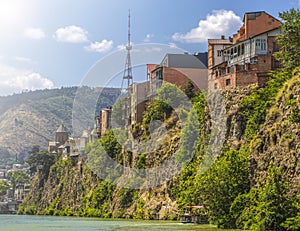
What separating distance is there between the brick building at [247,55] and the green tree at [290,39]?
26.3ft

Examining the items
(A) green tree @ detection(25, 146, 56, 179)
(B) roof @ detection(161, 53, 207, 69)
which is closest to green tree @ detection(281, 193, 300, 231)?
(B) roof @ detection(161, 53, 207, 69)

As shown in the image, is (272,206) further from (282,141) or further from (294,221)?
(282,141)

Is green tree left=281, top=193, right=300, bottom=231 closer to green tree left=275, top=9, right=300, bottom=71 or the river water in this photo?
the river water

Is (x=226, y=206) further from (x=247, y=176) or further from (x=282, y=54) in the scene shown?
(x=282, y=54)

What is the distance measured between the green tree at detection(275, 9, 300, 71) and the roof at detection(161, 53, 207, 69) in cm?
3938

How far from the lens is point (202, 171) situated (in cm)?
7525

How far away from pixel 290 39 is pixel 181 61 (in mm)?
43616

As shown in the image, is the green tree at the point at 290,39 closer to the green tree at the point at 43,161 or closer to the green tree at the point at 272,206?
the green tree at the point at 272,206

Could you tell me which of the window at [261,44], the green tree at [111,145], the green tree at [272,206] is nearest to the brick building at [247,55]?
the window at [261,44]

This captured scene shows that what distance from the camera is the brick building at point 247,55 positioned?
7556 centimetres

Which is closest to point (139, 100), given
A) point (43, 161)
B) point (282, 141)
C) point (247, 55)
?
point (247, 55)

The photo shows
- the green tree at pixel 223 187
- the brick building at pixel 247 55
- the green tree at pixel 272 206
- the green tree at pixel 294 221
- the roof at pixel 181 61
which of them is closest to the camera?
the green tree at pixel 294 221

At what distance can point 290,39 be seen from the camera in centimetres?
6384

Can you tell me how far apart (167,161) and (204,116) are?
11.1 metres
